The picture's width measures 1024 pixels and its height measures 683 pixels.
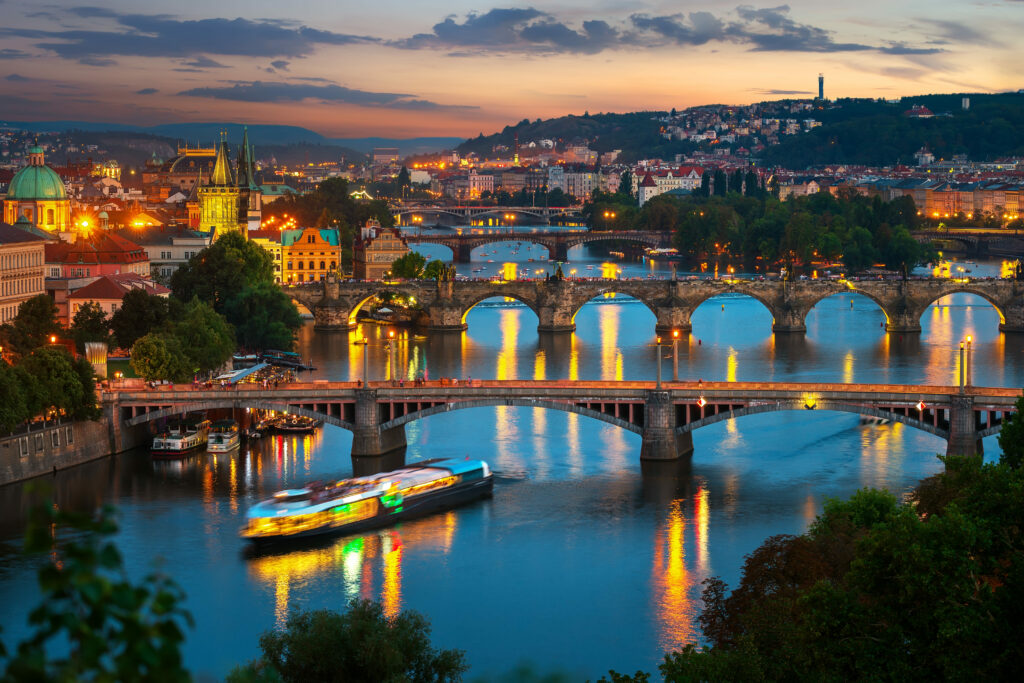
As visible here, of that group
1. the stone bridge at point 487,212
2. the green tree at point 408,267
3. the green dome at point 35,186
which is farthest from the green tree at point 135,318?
the stone bridge at point 487,212

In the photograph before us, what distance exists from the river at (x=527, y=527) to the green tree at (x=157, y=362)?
303cm

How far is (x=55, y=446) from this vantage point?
2845 cm

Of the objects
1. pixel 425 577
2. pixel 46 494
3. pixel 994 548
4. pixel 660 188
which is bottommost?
pixel 425 577

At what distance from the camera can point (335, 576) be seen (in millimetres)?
22344

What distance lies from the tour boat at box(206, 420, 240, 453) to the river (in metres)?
0.42

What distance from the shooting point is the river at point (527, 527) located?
785 inches

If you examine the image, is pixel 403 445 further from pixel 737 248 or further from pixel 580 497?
pixel 737 248

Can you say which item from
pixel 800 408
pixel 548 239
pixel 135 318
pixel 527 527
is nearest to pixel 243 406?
pixel 527 527

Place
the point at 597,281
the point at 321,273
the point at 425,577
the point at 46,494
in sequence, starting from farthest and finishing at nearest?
the point at 321,273, the point at 597,281, the point at 425,577, the point at 46,494

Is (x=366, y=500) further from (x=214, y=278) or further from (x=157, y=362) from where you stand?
(x=214, y=278)

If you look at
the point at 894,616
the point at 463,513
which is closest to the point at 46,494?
the point at 894,616

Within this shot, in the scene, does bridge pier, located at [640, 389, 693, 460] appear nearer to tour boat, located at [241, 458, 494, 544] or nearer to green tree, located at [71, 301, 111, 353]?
tour boat, located at [241, 458, 494, 544]

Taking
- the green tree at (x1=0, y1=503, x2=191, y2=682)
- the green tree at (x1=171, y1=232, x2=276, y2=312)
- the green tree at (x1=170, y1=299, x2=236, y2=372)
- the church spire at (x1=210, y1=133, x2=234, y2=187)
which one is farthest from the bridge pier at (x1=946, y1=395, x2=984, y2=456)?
the church spire at (x1=210, y1=133, x2=234, y2=187)

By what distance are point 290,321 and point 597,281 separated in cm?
1377
